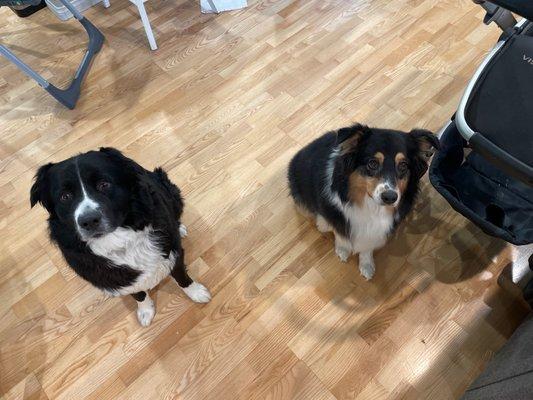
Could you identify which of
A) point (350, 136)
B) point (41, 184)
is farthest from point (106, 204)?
point (350, 136)

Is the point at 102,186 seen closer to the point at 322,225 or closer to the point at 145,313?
the point at 145,313

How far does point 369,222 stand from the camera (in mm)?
1599

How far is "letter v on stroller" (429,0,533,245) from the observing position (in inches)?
50.8

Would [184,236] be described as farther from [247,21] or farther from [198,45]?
[247,21]

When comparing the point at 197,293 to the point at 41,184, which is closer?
the point at 41,184

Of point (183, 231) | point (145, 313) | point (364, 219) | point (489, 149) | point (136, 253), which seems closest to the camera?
point (489, 149)

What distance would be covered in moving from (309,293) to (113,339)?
966 millimetres

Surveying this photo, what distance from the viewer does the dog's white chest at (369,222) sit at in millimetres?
1556

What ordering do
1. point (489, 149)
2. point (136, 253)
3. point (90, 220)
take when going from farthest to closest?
point (136, 253) → point (489, 149) → point (90, 220)

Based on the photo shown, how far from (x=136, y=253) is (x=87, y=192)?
310mm

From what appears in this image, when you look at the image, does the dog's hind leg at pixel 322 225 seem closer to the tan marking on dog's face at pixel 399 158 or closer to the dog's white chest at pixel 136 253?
the tan marking on dog's face at pixel 399 158

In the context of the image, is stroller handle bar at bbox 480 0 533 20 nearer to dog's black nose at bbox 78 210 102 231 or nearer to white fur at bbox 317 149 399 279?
white fur at bbox 317 149 399 279

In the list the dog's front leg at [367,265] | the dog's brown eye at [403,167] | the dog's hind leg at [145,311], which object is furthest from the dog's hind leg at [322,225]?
the dog's hind leg at [145,311]

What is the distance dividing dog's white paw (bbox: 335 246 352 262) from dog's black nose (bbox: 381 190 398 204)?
54cm
